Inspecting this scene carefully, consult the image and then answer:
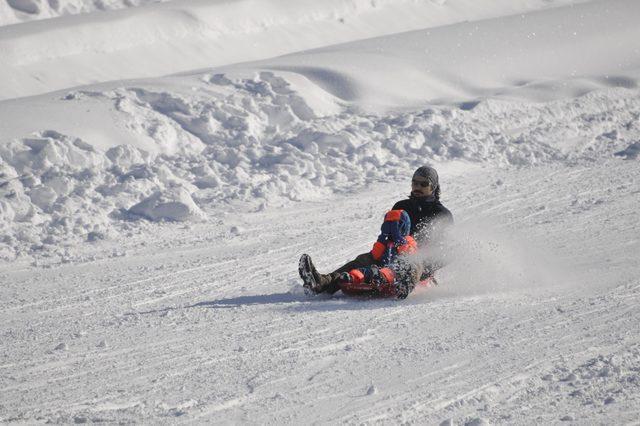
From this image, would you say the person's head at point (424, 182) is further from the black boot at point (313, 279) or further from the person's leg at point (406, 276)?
the black boot at point (313, 279)

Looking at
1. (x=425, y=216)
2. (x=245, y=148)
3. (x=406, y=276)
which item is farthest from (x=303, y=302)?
(x=245, y=148)

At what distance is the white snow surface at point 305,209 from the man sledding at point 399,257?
0.16 m

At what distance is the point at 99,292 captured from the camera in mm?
8117

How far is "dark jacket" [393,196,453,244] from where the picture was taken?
7.90 meters

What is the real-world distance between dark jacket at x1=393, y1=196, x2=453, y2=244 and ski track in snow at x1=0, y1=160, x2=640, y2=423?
1.61 feet

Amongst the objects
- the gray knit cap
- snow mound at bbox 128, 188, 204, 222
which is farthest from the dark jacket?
snow mound at bbox 128, 188, 204, 222

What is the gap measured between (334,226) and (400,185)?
199cm

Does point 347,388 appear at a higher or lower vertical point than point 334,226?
higher

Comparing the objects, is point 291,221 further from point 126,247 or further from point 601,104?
point 601,104

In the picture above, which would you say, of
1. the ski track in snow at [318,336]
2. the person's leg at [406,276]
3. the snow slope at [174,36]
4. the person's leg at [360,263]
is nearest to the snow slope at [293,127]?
the ski track in snow at [318,336]

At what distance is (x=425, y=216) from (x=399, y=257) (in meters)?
0.62

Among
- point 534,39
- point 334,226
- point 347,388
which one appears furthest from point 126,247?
point 534,39

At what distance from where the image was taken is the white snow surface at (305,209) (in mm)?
5363

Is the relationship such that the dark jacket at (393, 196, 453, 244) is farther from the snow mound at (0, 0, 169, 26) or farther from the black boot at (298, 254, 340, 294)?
the snow mound at (0, 0, 169, 26)
